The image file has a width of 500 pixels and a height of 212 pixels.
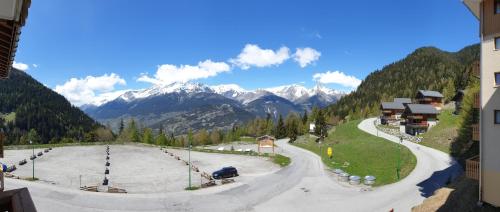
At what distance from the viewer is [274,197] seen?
4675cm

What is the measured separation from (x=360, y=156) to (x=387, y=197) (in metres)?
28.6

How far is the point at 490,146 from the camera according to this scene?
2645 cm

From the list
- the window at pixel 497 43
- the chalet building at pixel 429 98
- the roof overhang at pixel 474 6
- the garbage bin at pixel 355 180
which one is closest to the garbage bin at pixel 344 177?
the garbage bin at pixel 355 180

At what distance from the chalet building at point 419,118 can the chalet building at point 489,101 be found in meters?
68.2

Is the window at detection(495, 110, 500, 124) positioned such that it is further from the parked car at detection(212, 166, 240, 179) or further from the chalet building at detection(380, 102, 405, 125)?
the chalet building at detection(380, 102, 405, 125)

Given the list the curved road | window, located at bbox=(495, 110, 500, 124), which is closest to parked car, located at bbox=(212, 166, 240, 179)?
the curved road

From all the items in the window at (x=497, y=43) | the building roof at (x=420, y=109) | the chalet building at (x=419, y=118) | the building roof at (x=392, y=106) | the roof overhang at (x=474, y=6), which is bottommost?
the chalet building at (x=419, y=118)

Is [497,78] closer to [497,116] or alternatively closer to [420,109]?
[497,116]

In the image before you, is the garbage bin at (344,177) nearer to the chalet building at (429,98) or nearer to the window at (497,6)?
the window at (497,6)

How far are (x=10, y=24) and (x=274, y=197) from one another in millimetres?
43620

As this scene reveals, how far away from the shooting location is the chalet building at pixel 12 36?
4777 mm

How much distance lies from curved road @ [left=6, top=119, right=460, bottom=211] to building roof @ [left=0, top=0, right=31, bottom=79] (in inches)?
1447

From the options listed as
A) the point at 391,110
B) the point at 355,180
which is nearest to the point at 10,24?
the point at 355,180

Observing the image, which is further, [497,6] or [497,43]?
[497,43]
